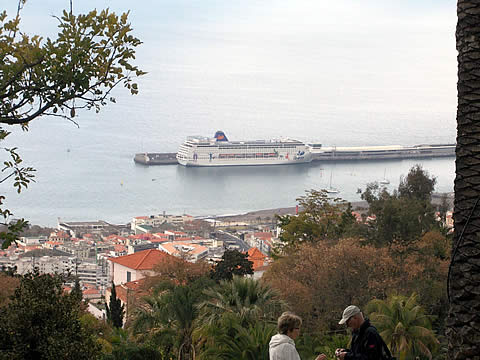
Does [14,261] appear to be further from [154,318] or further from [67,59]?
[67,59]

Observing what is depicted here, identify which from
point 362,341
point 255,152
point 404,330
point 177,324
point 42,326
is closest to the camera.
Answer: point 362,341

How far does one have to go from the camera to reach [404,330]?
208 inches

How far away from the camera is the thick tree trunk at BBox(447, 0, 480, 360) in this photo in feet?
5.28

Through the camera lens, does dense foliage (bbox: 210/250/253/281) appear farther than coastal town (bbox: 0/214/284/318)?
No

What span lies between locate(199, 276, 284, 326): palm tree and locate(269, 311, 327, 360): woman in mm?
3199

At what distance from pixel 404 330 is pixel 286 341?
3.65 metres

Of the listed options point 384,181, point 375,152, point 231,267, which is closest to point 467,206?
point 231,267

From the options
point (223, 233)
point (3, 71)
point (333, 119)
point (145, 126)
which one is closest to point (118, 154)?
point (145, 126)

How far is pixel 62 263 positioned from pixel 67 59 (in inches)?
1114

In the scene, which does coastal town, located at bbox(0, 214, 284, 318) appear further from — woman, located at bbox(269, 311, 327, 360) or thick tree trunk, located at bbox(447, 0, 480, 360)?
thick tree trunk, located at bbox(447, 0, 480, 360)

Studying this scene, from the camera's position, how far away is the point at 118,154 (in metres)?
53.3

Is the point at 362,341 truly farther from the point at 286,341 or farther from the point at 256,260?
the point at 256,260

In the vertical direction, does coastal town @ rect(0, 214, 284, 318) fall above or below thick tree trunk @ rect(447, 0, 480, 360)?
below

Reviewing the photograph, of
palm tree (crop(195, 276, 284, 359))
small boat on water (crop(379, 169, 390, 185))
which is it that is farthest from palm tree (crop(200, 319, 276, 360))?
small boat on water (crop(379, 169, 390, 185))
